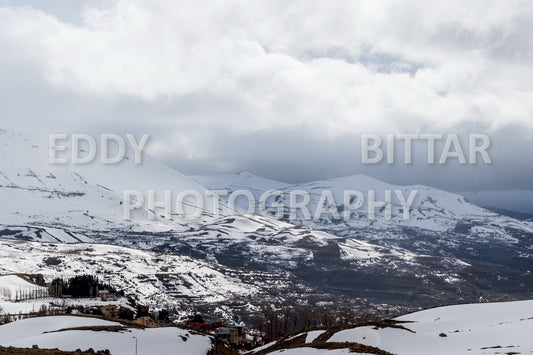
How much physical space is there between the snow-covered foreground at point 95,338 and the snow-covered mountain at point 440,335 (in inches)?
508

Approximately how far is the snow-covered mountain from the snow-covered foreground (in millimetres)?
12892

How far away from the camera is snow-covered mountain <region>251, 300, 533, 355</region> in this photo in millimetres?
47094

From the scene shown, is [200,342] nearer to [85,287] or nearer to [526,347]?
[526,347]

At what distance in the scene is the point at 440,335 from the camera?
5569cm

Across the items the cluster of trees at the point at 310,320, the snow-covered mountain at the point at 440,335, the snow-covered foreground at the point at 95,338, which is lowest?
the cluster of trees at the point at 310,320

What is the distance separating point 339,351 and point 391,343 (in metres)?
8.39

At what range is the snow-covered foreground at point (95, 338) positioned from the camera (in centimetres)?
6381

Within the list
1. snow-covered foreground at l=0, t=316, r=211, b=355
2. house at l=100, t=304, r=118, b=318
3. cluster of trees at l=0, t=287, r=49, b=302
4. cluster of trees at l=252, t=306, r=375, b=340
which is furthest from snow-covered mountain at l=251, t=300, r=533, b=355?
cluster of trees at l=0, t=287, r=49, b=302

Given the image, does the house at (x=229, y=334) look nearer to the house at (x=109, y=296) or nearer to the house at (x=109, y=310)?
the house at (x=109, y=310)

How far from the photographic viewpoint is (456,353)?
147 ft

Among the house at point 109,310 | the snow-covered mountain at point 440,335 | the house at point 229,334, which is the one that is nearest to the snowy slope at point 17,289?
the house at point 109,310

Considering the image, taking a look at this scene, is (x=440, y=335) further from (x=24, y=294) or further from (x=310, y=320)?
(x=24, y=294)

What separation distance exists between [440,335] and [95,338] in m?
37.0

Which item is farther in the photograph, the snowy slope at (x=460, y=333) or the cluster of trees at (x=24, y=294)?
the cluster of trees at (x=24, y=294)
